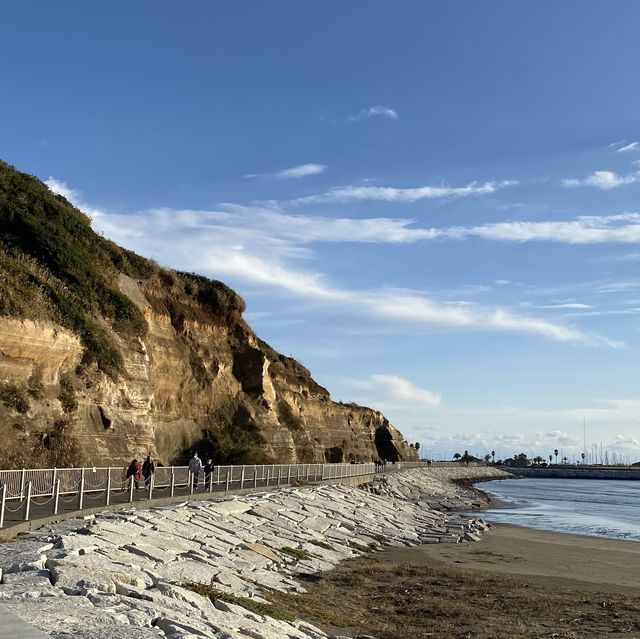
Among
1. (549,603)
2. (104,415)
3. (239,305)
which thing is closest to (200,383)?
(239,305)

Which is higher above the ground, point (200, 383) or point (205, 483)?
point (200, 383)

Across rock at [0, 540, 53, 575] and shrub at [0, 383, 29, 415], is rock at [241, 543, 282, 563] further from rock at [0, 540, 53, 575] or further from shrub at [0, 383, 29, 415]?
shrub at [0, 383, 29, 415]

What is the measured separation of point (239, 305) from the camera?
4950cm

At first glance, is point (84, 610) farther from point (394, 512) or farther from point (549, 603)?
point (394, 512)

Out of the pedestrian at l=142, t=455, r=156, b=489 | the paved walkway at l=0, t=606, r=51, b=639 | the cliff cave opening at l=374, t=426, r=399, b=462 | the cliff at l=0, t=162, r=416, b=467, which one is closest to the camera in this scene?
the paved walkway at l=0, t=606, r=51, b=639

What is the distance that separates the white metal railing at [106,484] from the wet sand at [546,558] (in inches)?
321

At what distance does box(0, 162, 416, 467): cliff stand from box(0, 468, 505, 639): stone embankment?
746cm

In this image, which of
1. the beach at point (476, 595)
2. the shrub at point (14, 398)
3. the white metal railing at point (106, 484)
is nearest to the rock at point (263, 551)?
the beach at point (476, 595)

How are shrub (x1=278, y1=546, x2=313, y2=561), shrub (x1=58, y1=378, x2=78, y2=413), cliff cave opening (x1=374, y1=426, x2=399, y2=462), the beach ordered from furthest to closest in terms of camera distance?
cliff cave opening (x1=374, y1=426, x2=399, y2=462)
shrub (x1=58, y1=378, x2=78, y2=413)
shrub (x1=278, y1=546, x2=313, y2=561)
the beach

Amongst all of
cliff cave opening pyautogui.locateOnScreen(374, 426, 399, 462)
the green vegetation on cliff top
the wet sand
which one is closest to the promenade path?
the green vegetation on cliff top

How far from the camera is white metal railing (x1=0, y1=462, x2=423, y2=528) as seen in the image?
17.1 metres

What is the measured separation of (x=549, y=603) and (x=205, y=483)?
15342 millimetres

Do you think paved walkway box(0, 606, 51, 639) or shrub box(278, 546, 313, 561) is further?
shrub box(278, 546, 313, 561)

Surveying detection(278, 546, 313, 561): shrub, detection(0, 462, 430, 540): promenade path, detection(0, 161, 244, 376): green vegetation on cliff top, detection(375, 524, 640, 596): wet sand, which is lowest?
detection(375, 524, 640, 596): wet sand
